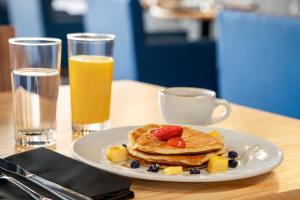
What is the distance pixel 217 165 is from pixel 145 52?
2.53 m

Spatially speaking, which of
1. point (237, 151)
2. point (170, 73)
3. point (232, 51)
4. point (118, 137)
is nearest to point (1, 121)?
point (118, 137)

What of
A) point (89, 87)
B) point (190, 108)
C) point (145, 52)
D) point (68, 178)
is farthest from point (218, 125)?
point (145, 52)

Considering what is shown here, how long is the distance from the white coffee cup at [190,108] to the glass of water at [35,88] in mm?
215

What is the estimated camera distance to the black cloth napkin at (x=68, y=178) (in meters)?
0.79

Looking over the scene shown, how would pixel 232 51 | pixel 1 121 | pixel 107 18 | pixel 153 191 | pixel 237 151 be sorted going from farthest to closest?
1. pixel 107 18
2. pixel 232 51
3. pixel 1 121
4. pixel 237 151
5. pixel 153 191

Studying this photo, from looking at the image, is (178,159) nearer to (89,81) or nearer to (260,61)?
(89,81)

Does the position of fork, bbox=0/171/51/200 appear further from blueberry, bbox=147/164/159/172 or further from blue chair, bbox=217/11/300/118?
blue chair, bbox=217/11/300/118

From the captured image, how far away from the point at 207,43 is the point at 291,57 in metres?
1.27

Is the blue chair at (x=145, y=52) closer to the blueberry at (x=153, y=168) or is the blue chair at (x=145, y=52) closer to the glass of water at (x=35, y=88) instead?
the glass of water at (x=35, y=88)

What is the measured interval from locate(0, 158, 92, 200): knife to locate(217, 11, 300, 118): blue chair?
162cm

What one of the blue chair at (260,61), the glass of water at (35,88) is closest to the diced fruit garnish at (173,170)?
the glass of water at (35,88)

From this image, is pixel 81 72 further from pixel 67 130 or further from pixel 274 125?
pixel 274 125

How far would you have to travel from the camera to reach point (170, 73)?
11.6ft

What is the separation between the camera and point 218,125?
1.26 meters
